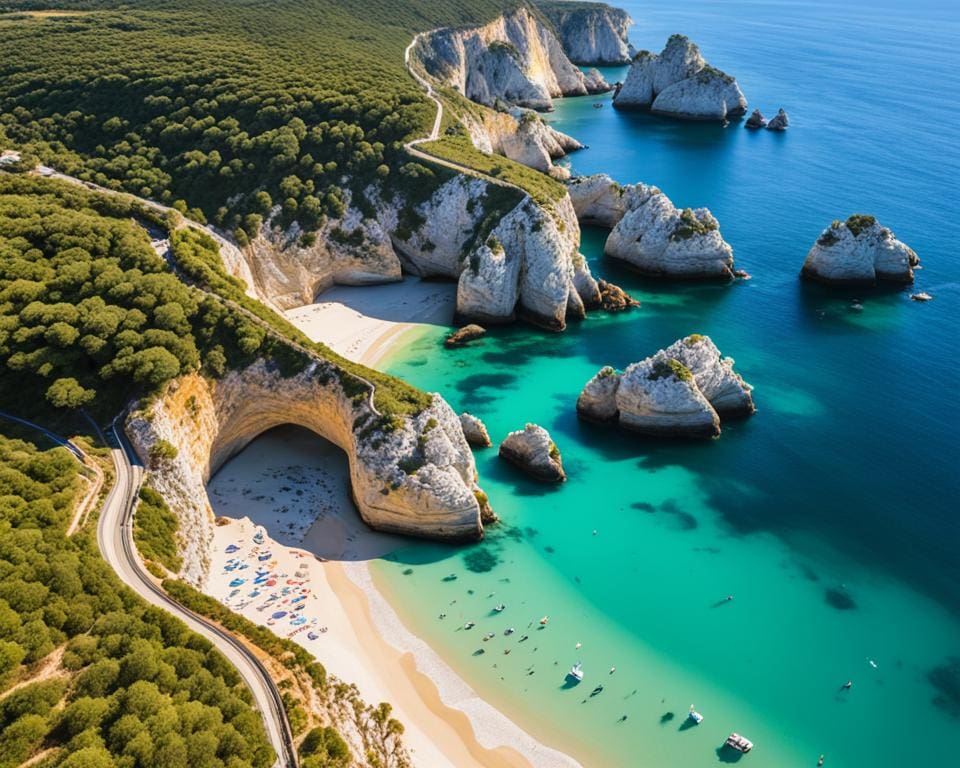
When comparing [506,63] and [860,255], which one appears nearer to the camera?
[860,255]

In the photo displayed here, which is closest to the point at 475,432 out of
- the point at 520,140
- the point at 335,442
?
the point at 335,442

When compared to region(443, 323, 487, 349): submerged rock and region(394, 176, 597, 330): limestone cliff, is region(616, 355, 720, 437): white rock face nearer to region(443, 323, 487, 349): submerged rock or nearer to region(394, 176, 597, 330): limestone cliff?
region(394, 176, 597, 330): limestone cliff

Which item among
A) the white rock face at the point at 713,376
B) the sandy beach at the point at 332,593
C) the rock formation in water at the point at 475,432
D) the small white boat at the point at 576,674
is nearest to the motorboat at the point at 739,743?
the small white boat at the point at 576,674

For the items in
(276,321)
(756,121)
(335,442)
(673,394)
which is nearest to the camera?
(335,442)

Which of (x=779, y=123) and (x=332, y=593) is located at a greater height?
(x=779, y=123)

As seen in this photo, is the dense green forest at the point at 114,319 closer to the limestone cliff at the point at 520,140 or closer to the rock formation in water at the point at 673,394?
the rock formation in water at the point at 673,394

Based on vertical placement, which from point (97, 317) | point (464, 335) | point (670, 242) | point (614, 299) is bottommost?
point (464, 335)

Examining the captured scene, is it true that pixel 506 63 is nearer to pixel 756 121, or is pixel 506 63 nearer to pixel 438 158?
pixel 756 121

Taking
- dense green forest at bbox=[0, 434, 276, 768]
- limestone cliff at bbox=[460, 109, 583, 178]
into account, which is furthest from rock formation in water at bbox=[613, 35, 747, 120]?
dense green forest at bbox=[0, 434, 276, 768]
